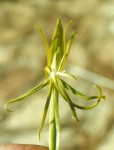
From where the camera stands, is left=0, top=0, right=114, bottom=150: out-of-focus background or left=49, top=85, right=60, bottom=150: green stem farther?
left=0, top=0, right=114, bottom=150: out-of-focus background

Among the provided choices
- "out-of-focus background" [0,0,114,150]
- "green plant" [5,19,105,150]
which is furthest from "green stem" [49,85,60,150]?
"out-of-focus background" [0,0,114,150]

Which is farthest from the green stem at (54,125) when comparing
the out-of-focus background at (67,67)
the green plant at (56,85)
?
the out-of-focus background at (67,67)

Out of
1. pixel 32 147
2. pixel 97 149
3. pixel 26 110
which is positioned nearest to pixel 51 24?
pixel 26 110

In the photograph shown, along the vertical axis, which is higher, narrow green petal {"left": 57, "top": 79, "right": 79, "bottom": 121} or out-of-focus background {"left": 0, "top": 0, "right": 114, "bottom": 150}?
out-of-focus background {"left": 0, "top": 0, "right": 114, "bottom": 150}

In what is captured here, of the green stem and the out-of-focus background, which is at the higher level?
the out-of-focus background

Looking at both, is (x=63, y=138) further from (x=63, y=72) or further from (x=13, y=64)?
(x=63, y=72)

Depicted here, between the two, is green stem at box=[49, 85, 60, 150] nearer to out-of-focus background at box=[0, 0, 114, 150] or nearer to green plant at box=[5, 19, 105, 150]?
green plant at box=[5, 19, 105, 150]

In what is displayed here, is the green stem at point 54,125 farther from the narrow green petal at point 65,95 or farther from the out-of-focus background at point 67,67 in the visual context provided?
the out-of-focus background at point 67,67

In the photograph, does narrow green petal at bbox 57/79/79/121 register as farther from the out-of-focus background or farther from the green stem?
the out-of-focus background
